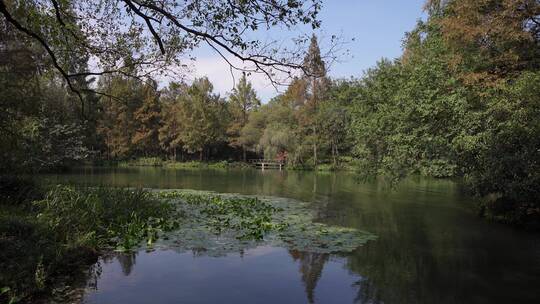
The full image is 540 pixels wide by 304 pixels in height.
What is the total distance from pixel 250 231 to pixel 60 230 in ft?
14.9

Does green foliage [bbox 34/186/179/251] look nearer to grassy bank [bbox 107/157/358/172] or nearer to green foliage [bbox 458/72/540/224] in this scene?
green foliage [bbox 458/72/540/224]

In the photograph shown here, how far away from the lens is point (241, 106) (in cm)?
5775

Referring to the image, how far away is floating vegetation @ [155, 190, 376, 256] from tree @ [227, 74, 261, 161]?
128 ft

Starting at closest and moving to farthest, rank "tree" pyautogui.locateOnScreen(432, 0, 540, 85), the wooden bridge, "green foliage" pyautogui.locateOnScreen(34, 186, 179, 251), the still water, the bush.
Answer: the still water
"green foliage" pyautogui.locateOnScreen(34, 186, 179, 251)
the bush
"tree" pyautogui.locateOnScreen(432, 0, 540, 85)
the wooden bridge

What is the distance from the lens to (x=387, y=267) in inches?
343

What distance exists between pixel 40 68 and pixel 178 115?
41.8 meters

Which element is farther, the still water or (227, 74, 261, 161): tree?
(227, 74, 261, 161): tree

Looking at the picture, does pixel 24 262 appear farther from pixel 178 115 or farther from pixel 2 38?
pixel 178 115

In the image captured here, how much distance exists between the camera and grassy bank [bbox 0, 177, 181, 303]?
237 inches

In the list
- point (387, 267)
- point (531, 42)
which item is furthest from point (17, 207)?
point (531, 42)

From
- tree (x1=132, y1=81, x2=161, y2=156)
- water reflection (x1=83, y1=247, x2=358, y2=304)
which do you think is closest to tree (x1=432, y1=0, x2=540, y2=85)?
water reflection (x1=83, y1=247, x2=358, y2=304)

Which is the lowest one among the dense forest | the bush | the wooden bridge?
the bush

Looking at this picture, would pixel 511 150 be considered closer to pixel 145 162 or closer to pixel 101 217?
pixel 101 217

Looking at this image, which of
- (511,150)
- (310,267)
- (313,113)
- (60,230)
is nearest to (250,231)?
(310,267)
